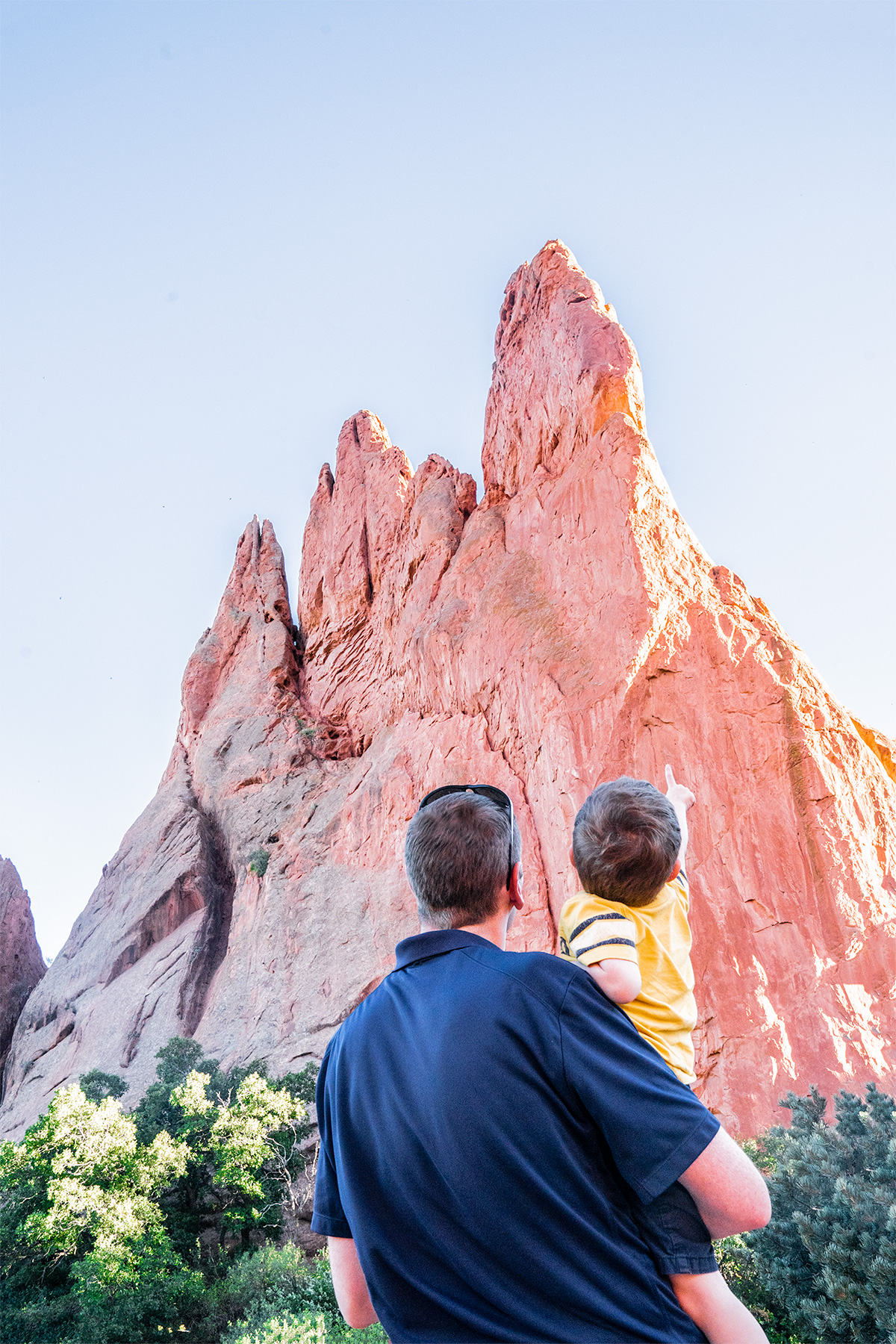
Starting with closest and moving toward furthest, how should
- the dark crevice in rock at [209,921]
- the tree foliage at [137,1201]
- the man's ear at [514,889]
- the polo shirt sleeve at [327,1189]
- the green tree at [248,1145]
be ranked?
the polo shirt sleeve at [327,1189]
the man's ear at [514,889]
the tree foliage at [137,1201]
the green tree at [248,1145]
the dark crevice in rock at [209,921]

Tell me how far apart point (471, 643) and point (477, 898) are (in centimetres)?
1928

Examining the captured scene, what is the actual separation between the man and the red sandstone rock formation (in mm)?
36037

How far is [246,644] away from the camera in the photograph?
116 feet

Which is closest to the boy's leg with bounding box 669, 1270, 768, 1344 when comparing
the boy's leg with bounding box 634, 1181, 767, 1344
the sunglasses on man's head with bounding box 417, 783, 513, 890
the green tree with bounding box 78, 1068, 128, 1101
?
the boy's leg with bounding box 634, 1181, 767, 1344

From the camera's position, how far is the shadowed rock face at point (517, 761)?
47.3 ft

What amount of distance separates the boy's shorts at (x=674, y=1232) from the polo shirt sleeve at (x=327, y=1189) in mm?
661

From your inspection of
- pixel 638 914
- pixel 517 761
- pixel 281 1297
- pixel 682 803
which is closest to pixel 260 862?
pixel 517 761

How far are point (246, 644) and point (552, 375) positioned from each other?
19.3 m

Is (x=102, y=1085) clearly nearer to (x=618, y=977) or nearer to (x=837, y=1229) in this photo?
(x=837, y=1229)

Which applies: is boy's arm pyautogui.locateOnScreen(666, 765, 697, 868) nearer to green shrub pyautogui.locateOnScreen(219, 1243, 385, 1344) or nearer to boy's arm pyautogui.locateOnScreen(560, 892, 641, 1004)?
boy's arm pyautogui.locateOnScreen(560, 892, 641, 1004)

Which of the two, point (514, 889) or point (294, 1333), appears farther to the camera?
point (294, 1333)

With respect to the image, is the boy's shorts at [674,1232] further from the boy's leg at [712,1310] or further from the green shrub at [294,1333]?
the green shrub at [294,1333]

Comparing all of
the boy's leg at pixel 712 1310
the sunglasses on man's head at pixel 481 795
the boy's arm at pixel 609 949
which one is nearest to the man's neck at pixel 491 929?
the sunglasses on man's head at pixel 481 795

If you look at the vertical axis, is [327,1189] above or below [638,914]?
below
